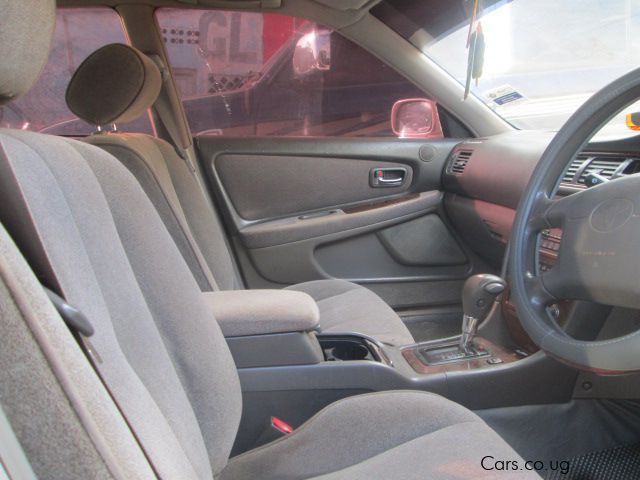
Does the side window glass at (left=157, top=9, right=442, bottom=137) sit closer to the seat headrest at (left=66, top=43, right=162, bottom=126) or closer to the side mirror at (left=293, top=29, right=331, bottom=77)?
the side mirror at (left=293, top=29, right=331, bottom=77)

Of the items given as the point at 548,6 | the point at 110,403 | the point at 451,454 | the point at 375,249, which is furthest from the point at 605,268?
the point at 548,6

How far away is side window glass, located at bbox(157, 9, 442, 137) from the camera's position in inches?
98.8

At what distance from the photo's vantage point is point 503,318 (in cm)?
164

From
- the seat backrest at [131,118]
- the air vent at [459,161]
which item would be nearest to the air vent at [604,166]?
the air vent at [459,161]

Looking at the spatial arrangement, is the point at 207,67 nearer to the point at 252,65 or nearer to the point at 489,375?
the point at 252,65

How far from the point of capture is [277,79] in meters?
2.69

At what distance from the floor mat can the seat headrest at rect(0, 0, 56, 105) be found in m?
1.42

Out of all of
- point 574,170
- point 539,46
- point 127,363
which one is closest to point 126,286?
point 127,363

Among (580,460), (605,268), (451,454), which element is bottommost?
(580,460)

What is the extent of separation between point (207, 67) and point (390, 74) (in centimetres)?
78

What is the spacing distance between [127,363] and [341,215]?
1.96 m

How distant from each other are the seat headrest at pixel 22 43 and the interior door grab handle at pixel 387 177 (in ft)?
6.57

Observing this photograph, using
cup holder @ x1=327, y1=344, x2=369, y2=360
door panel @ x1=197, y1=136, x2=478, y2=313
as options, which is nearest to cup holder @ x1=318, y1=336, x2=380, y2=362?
cup holder @ x1=327, y1=344, x2=369, y2=360

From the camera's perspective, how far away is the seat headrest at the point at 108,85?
1.42m
